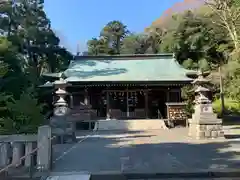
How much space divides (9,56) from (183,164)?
Result: 61.8ft

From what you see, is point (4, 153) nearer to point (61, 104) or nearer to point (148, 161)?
point (148, 161)

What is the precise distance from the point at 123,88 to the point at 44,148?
18.4 meters

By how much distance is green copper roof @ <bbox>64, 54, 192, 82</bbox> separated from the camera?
23438 millimetres

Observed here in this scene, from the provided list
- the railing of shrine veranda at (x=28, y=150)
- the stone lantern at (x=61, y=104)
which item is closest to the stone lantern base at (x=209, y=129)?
the stone lantern at (x=61, y=104)

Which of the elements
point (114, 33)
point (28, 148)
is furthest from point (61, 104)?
point (114, 33)

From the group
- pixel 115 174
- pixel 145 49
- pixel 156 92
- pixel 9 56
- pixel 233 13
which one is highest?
pixel 145 49

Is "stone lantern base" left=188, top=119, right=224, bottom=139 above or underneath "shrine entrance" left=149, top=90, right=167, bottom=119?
underneath

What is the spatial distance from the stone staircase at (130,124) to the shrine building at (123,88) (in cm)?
125

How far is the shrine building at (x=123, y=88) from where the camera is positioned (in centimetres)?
2281

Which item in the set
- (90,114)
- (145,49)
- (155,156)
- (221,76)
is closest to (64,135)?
(155,156)

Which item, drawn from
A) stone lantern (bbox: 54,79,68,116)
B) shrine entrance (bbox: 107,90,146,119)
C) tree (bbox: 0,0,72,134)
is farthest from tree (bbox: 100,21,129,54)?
stone lantern (bbox: 54,79,68,116)

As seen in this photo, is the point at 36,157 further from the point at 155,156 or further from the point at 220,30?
the point at 220,30

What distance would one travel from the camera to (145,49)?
159ft

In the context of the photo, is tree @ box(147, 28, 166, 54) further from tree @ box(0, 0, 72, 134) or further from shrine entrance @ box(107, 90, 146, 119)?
shrine entrance @ box(107, 90, 146, 119)
